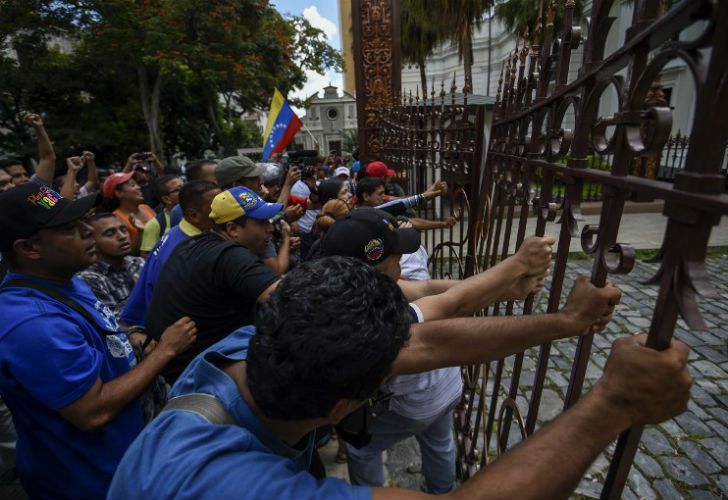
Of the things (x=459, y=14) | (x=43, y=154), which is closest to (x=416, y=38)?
(x=459, y=14)

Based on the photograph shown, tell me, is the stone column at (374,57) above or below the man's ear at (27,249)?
above

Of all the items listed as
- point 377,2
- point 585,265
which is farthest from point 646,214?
point 377,2

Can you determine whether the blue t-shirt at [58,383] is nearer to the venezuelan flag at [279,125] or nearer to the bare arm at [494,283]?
the bare arm at [494,283]

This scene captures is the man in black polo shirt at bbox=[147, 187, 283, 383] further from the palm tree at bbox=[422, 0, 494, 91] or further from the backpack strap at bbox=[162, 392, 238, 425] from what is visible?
the palm tree at bbox=[422, 0, 494, 91]

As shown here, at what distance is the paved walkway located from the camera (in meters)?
2.41

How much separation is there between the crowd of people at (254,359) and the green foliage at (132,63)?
13385mm

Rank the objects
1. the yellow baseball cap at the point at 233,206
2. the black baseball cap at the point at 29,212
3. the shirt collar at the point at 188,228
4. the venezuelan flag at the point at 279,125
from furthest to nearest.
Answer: the venezuelan flag at the point at 279,125 < the shirt collar at the point at 188,228 < the yellow baseball cap at the point at 233,206 < the black baseball cap at the point at 29,212

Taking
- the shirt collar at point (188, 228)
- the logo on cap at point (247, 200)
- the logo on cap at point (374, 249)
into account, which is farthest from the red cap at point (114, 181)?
the logo on cap at point (374, 249)

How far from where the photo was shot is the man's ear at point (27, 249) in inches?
63.8

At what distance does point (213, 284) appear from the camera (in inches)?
80.3

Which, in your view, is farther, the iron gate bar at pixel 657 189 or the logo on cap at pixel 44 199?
the logo on cap at pixel 44 199

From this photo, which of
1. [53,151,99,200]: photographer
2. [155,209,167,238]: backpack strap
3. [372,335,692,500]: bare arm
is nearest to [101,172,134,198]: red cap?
[53,151,99,200]: photographer

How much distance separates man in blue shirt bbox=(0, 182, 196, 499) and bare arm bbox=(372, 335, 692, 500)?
124 cm

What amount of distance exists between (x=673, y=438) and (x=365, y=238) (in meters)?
2.69
